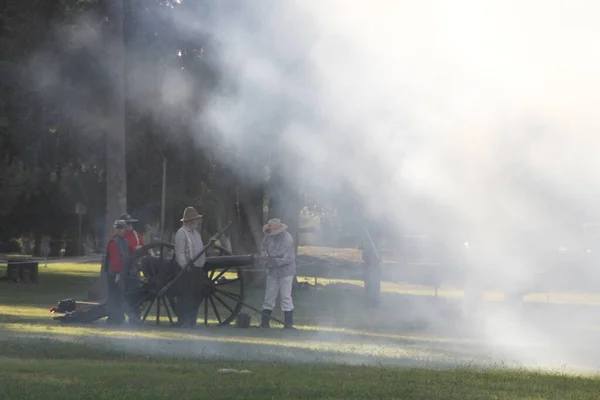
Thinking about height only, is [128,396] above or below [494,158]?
below

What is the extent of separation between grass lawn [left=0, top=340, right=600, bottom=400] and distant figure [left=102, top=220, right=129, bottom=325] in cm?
581

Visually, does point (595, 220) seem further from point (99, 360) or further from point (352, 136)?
point (99, 360)

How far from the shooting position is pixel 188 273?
18.9 meters

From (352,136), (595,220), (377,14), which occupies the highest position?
(377,14)

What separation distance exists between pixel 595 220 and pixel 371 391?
8.07m

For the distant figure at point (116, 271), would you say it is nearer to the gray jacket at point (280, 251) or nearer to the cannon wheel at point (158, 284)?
the cannon wheel at point (158, 284)

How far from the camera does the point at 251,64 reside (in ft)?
70.3

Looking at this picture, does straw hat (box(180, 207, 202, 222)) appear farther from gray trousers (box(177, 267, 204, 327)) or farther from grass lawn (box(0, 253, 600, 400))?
grass lawn (box(0, 253, 600, 400))

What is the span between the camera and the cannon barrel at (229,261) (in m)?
19.3

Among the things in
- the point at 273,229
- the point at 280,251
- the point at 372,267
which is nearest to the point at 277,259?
the point at 280,251

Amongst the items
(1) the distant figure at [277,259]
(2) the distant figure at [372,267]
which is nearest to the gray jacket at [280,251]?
→ (1) the distant figure at [277,259]

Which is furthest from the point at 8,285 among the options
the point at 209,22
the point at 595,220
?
the point at 595,220

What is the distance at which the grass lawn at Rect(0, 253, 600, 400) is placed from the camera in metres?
10.8

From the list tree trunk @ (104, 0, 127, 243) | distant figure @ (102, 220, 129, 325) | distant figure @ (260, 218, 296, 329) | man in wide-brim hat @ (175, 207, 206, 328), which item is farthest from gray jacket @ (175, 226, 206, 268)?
tree trunk @ (104, 0, 127, 243)
